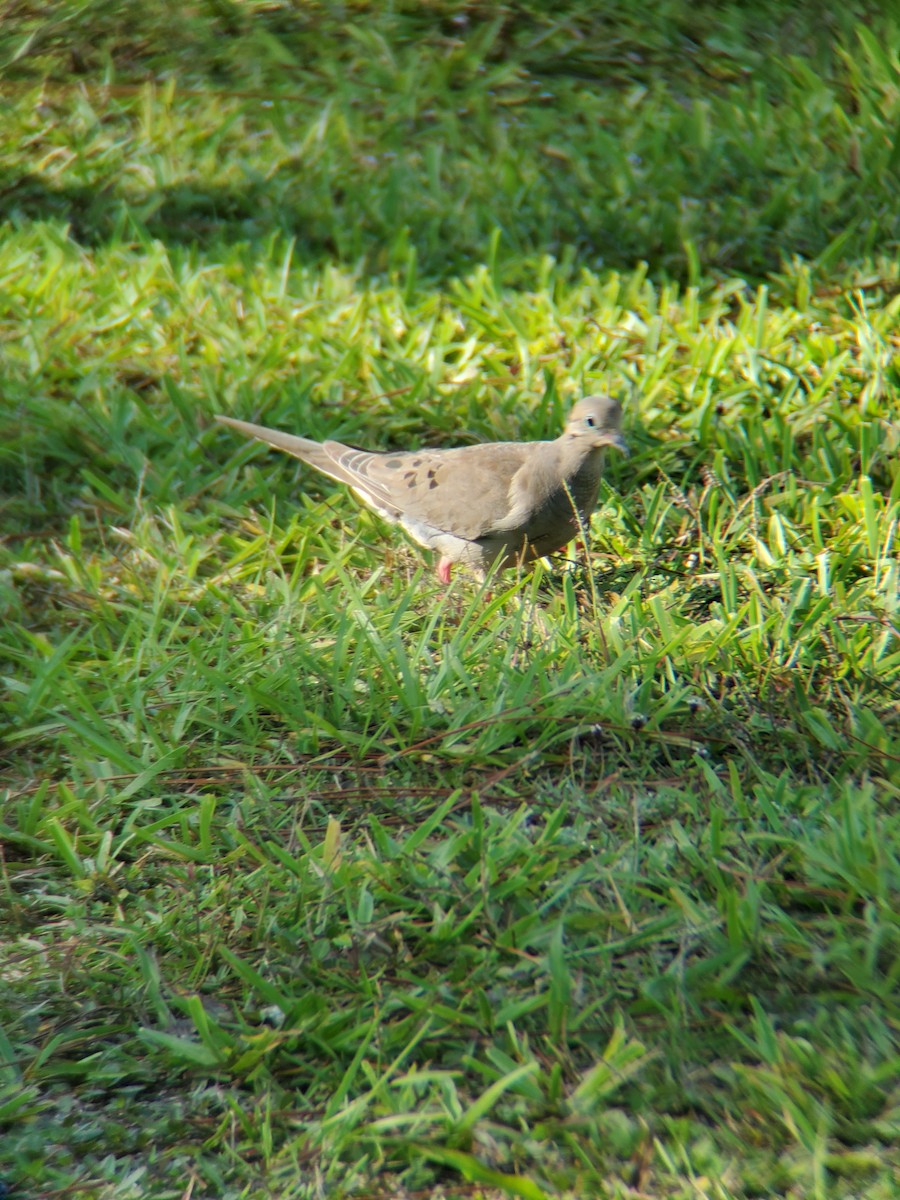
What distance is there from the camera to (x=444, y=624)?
3996 millimetres

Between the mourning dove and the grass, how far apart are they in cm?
18

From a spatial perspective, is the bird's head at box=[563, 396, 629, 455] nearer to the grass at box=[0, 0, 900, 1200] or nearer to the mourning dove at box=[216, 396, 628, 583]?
the mourning dove at box=[216, 396, 628, 583]

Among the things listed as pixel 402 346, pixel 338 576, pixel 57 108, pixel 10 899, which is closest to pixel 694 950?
pixel 10 899

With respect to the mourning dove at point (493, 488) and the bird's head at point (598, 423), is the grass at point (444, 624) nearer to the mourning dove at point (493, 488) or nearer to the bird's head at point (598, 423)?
the mourning dove at point (493, 488)

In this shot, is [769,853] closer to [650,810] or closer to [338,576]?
[650,810]

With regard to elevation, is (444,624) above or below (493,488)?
below

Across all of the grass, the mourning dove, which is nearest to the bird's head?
the mourning dove

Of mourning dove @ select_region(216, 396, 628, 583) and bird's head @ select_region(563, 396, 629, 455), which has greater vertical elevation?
bird's head @ select_region(563, 396, 629, 455)

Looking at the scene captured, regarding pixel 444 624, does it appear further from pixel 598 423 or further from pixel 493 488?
pixel 598 423

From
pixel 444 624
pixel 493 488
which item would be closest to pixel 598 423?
pixel 493 488

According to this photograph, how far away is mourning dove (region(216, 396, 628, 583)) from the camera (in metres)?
4.21

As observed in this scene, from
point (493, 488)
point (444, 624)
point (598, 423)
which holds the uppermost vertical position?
point (598, 423)

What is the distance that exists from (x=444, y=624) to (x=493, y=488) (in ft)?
1.94

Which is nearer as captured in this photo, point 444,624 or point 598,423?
point 444,624
